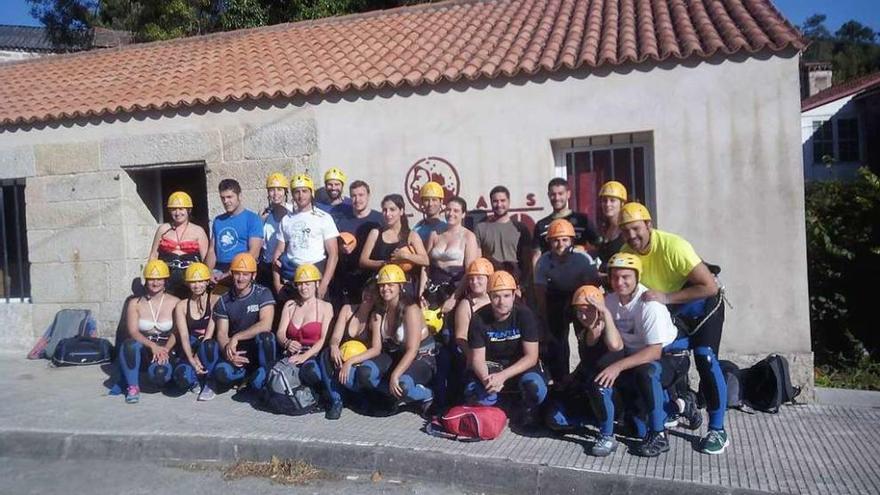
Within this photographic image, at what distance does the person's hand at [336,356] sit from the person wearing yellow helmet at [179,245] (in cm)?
209

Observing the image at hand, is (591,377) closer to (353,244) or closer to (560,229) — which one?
(560,229)

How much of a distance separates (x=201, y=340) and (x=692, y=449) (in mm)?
4275

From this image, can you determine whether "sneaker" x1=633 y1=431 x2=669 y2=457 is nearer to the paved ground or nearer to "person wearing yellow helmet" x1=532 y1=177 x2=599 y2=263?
the paved ground

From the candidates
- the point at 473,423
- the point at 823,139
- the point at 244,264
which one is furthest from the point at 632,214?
the point at 823,139

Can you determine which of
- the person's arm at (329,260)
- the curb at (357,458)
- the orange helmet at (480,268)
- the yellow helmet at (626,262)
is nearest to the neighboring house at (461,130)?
the person's arm at (329,260)

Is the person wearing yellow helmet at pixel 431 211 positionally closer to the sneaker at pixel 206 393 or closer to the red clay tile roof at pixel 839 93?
the sneaker at pixel 206 393

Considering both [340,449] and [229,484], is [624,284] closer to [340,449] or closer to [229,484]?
[340,449]

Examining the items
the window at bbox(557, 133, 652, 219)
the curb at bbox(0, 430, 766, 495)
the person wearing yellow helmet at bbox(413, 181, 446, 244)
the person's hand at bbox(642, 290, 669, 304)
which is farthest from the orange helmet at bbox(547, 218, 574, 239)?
the window at bbox(557, 133, 652, 219)

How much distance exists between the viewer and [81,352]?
8.67 m

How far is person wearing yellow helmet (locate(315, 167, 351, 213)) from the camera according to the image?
24.3ft

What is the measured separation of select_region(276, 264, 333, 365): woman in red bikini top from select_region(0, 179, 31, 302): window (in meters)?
5.00

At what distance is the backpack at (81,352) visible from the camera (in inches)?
340

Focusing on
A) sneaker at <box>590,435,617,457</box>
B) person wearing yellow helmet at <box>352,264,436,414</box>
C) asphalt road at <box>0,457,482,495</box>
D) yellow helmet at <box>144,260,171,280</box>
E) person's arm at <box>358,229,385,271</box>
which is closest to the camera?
asphalt road at <box>0,457,482,495</box>

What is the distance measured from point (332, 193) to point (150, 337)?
2.16 m
